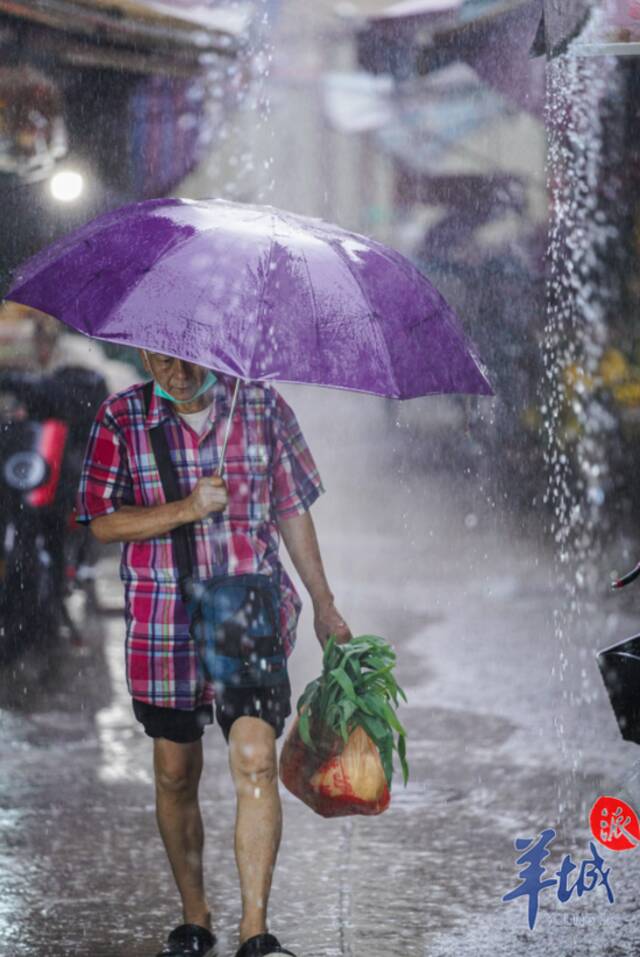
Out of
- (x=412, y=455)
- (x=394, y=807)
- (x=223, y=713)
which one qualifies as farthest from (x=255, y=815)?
(x=412, y=455)

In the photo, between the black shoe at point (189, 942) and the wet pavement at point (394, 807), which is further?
the wet pavement at point (394, 807)

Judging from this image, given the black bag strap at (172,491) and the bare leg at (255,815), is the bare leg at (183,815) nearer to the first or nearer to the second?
the bare leg at (255,815)

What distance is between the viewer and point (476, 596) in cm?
998

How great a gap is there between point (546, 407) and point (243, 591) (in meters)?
13.2

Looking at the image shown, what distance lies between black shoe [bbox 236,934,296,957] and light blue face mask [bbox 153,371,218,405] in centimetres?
131

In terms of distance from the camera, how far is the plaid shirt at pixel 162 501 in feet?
12.0

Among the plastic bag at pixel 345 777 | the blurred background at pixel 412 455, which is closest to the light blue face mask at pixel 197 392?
the plastic bag at pixel 345 777

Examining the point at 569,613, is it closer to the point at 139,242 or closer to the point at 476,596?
the point at 476,596

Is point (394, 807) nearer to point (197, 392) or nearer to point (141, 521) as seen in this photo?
point (141, 521)

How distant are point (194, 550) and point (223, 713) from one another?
41 centimetres

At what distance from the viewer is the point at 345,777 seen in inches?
141

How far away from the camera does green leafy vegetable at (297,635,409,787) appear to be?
3594 mm

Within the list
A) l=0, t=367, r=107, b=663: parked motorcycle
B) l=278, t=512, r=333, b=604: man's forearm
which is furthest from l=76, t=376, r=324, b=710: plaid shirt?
l=0, t=367, r=107, b=663: parked motorcycle

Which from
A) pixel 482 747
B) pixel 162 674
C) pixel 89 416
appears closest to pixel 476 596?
pixel 89 416
